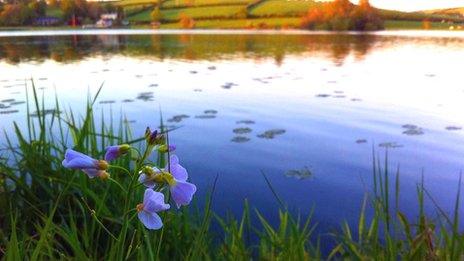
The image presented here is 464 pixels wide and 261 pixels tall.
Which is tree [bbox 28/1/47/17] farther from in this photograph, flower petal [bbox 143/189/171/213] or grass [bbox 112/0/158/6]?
flower petal [bbox 143/189/171/213]

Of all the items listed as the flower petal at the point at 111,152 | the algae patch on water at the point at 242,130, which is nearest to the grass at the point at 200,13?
the algae patch on water at the point at 242,130

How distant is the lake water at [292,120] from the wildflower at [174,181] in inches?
124

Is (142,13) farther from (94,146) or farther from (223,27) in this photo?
(94,146)

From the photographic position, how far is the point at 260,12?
3533 inches

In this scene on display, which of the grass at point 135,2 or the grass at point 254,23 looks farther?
the grass at point 135,2

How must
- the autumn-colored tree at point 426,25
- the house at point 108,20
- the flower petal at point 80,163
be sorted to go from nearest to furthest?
the flower petal at point 80,163 → the autumn-colored tree at point 426,25 → the house at point 108,20

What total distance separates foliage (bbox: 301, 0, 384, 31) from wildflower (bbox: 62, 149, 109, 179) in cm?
8266

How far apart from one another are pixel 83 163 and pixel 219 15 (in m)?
93.5

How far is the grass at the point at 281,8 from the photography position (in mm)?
88750

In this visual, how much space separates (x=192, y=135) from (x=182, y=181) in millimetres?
7415

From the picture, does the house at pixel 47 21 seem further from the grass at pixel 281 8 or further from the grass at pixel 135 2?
the grass at pixel 281 8

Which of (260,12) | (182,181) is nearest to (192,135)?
(182,181)

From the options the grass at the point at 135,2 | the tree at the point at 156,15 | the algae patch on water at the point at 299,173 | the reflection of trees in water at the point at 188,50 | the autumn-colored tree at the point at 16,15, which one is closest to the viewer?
the algae patch on water at the point at 299,173

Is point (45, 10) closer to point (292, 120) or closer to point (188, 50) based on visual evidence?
point (188, 50)
